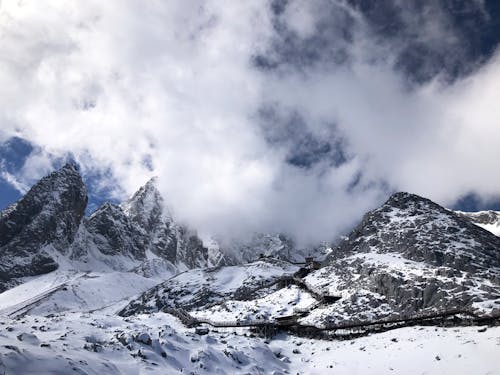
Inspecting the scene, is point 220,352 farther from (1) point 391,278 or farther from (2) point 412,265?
(2) point 412,265

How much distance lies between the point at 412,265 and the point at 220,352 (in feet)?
163

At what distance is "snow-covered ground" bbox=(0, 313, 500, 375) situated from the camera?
114 feet

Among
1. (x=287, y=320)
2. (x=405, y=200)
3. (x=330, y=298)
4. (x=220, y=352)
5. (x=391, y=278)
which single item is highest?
(x=405, y=200)

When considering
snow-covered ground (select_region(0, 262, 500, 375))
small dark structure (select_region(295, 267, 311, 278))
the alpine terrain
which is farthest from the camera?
small dark structure (select_region(295, 267, 311, 278))

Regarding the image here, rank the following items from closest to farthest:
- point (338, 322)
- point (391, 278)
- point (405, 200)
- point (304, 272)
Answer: point (338, 322) → point (391, 278) → point (304, 272) → point (405, 200)

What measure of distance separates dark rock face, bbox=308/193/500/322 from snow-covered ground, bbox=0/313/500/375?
1557 cm

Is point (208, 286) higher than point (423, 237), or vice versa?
point (423, 237)

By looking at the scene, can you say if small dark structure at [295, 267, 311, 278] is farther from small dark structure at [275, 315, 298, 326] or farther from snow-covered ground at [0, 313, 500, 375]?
snow-covered ground at [0, 313, 500, 375]

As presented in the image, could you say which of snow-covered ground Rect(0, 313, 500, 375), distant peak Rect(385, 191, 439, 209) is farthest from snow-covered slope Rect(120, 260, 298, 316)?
snow-covered ground Rect(0, 313, 500, 375)

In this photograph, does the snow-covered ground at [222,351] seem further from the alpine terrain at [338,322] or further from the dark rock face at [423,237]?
the dark rock face at [423,237]

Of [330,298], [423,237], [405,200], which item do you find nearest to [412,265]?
[423,237]

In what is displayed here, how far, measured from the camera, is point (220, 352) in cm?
4791

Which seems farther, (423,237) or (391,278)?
(423,237)

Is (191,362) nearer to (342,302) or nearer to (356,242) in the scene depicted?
(342,302)
